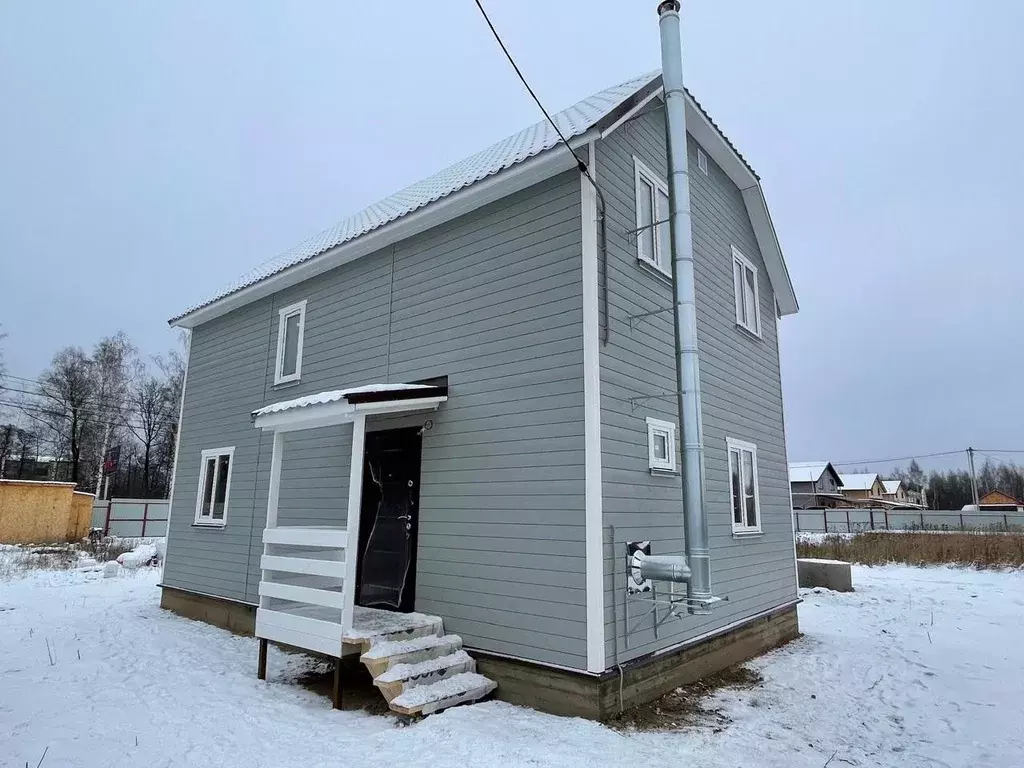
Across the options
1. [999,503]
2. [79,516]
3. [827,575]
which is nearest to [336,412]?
[827,575]

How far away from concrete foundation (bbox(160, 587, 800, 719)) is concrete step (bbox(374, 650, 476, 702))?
7.4 inches

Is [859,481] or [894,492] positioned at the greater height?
[859,481]

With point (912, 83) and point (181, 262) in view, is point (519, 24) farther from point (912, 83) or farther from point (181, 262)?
point (181, 262)

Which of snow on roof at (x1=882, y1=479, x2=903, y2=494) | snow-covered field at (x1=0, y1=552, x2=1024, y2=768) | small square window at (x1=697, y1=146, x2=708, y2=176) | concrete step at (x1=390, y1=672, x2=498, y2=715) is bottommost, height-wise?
snow-covered field at (x1=0, y1=552, x2=1024, y2=768)

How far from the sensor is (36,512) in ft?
69.4

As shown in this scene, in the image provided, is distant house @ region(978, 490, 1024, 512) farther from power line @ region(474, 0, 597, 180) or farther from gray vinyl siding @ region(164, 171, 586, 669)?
power line @ region(474, 0, 597, 180)

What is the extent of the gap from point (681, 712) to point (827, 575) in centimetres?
960

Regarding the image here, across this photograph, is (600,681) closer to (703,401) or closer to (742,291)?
(703,401)

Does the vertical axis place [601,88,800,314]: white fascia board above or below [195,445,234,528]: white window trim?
above

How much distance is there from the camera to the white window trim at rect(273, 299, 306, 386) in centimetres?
915

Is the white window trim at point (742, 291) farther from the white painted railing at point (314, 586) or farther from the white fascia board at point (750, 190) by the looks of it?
the white painted railing at point (314, 586)

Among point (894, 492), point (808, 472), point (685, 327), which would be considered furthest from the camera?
point (894, 492)

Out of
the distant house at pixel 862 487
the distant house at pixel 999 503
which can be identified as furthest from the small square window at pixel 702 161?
the distant house at pixel 862 487

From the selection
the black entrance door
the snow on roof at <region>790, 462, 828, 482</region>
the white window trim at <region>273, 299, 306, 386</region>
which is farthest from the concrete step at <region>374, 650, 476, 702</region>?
the snow on roof at <region>790, 462, 828, 482</region>
